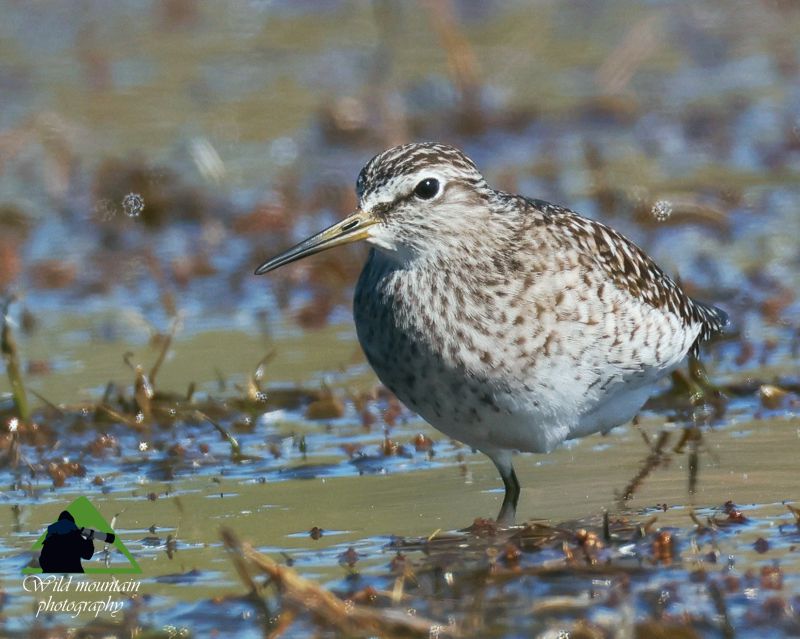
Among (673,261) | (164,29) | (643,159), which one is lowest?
(673,261)

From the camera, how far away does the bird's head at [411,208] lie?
8047 mm

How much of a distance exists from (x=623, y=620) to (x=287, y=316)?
21.6 ft

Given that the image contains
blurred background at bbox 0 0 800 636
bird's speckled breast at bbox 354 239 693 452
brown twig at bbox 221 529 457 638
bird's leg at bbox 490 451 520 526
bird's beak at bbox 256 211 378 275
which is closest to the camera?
brown twig at bbox 221 529 457 638

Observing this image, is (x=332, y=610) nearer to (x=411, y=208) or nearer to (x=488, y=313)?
(x=488, y=313)

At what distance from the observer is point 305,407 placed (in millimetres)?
10281

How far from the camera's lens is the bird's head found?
8.05 metres

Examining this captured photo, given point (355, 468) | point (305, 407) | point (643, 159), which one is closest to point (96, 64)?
point (643, 159)

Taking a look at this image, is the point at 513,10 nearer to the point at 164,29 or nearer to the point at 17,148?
the point at 164,29

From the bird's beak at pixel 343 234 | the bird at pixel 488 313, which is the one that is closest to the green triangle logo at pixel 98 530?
the bird at pixel 488 313

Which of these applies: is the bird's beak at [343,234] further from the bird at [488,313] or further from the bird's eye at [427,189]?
the bird's eye at [427,189]

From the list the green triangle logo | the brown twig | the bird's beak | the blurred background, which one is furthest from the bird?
the brown twig

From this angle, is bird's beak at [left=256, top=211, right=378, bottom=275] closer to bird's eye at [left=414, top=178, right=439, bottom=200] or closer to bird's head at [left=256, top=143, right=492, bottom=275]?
bird's head at [left=256, top=143, right=492, bottom=275]

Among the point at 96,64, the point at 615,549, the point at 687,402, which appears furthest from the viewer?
the point at 96,64

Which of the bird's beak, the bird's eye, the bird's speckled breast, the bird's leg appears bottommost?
the bird's leg
